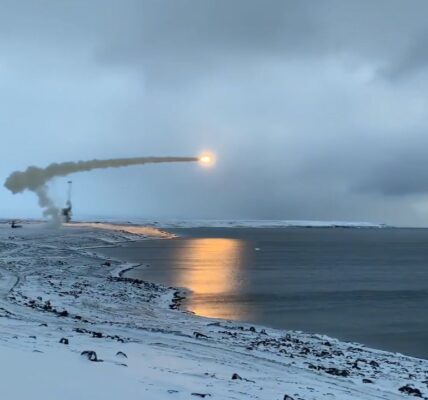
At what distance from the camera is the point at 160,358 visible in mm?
17500

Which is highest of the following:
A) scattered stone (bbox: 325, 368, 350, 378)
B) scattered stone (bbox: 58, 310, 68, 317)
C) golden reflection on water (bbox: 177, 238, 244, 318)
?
scattered stone (bbox: 325, 368, 350, 378)

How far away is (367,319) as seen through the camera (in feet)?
124

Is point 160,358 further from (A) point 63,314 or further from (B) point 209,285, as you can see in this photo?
(B) point 209,285

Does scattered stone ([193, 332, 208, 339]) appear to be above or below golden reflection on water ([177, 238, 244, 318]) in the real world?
above

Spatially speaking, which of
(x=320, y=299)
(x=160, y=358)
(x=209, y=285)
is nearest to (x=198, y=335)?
(x=160, y=358)

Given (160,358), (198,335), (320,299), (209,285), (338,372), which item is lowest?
(209,285)

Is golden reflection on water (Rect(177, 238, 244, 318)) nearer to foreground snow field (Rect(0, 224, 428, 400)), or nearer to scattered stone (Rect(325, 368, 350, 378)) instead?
foreground snow field (Rect(0, 224, 428, 400))

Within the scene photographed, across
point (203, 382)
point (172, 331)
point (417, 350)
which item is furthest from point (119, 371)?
point (417, 350)

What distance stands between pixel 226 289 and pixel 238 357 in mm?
33295

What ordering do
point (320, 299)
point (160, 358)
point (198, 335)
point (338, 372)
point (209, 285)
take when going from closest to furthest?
point (160, 358)
point (338, 372)
point (198, 335)
point (320, 299)
point (209, 285)

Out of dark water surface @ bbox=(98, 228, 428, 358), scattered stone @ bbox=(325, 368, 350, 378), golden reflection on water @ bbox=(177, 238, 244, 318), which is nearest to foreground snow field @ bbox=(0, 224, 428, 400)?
scattered stone @ bbox=(325, 368, 350, 378)

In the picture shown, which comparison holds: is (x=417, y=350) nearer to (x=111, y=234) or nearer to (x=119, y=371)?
Result: (x=119, y=371)

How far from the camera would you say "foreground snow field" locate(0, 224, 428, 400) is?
39.1 ft

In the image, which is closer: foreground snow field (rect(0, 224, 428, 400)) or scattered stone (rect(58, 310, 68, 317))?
foreground snow field (rect(0, 224, 428, 400))
